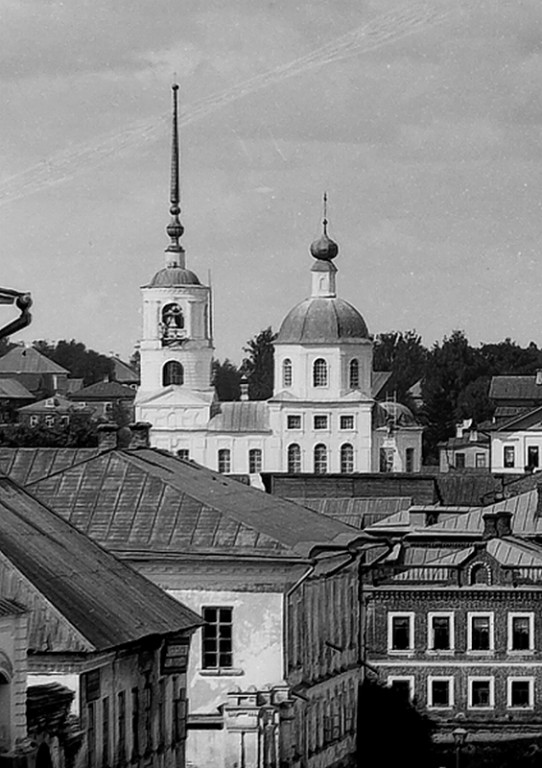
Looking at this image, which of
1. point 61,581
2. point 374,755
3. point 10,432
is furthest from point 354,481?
point 61,581

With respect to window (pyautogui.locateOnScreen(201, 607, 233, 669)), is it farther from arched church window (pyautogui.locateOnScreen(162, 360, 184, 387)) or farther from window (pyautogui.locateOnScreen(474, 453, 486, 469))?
window (pyautogui.locateOnScreen(474, 453, 486, 469))

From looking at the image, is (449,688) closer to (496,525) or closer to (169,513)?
(496,525)

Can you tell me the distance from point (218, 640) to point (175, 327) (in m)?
113

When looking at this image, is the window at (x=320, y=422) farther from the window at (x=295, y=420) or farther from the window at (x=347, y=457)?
the window at (x=347, y=457)

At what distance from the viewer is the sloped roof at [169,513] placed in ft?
145

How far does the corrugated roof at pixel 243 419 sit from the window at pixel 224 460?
1279mm

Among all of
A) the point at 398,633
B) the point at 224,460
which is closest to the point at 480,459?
the point at 224,460

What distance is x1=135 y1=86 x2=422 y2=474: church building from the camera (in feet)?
500

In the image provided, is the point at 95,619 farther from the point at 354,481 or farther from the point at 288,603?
the point at 354,481

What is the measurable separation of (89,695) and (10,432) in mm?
111234

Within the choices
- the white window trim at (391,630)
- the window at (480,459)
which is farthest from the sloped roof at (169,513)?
the window at (480,459)

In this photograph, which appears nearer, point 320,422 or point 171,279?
point 320,422

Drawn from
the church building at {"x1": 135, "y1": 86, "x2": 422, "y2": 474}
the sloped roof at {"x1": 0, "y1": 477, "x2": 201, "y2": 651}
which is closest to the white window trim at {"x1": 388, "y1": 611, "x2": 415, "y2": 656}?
the sloped roof at {"x1": 0, "y1": 477, "x2": 201, "y2": 651}

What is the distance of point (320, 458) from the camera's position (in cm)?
15238
